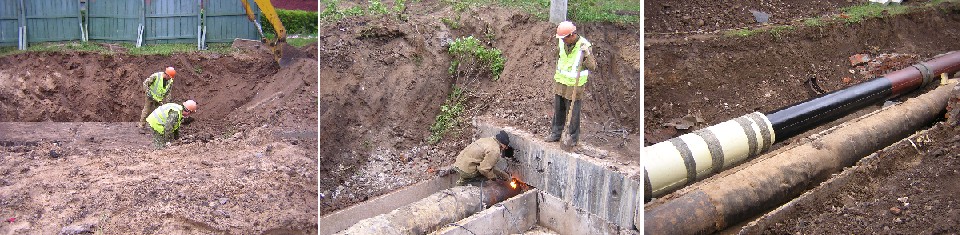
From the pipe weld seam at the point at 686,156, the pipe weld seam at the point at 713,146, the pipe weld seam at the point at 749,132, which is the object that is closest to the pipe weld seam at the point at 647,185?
the pipe weld seam at the point at 686,156

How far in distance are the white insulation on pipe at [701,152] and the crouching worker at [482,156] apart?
2439 mm

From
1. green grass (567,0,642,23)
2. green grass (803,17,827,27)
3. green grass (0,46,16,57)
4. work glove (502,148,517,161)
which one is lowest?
work glove (502,148,517,161)

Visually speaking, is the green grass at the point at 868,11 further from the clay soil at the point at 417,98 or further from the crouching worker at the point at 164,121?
the crouching worker at the point at 164,121

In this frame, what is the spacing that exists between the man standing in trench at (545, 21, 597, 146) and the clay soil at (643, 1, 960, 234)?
2.31 ft

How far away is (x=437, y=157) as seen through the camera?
822 centimetres

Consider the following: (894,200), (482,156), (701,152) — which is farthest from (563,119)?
(894,200)

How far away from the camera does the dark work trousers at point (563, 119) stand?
7301 millimetres

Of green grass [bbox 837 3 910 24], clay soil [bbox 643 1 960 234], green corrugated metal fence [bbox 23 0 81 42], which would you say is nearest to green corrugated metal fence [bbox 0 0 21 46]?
green corrugated metal fence [bbox 23 0 81 42]

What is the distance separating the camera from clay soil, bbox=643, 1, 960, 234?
259 inches

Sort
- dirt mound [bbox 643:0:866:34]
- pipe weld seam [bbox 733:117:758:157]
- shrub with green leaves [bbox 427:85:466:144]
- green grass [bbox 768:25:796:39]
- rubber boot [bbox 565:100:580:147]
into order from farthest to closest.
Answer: green grass [bbox 768:25:796:39], dirt mound [bbox 643:0:866:34], shrub with green leaves [bbox 427:85:466:144], rubber boot [bbox 565:100:580:147], pipe weld seam [bbox 733:117:758:157]

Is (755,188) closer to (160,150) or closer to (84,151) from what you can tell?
(160,150)

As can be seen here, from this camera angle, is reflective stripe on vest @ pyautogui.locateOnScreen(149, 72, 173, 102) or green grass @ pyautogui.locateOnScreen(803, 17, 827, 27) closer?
reflective stripe on vest @ pyautogui.locateOnScreen(149, 72, 173, 102)

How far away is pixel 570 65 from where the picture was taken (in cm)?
686

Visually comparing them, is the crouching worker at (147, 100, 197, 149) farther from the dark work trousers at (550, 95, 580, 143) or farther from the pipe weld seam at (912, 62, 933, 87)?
the pipe weld seam at (912, 62, 933, 87)
